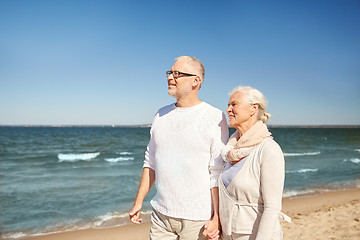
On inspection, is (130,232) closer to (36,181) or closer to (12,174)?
(36,181)

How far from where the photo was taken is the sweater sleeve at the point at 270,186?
1.89m

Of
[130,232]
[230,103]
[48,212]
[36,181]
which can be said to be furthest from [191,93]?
[36,181]

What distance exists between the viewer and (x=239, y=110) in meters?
2.11

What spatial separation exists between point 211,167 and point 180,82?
71cm

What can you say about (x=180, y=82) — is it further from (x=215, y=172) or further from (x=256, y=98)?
(x=215, y=172)

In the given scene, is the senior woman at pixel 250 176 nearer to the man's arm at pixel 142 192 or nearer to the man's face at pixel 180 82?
the man's face at pixel 180 82

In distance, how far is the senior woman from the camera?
1899 mm

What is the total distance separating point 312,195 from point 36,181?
1087cm

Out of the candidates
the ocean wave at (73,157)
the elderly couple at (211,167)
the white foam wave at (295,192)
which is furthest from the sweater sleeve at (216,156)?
the ocean wave at (73,157)

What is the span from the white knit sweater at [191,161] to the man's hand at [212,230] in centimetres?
6

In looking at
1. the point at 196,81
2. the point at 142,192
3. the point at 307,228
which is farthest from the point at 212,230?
the point at 307,228

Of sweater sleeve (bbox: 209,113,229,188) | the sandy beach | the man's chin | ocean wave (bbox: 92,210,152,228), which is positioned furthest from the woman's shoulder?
ocean wave (bbox: 92,210,152,228)

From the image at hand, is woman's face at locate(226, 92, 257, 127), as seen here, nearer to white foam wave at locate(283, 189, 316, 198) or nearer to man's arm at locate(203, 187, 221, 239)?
man's arm at locate(203, 187, 221, 239)

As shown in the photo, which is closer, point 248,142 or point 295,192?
point 248,142
